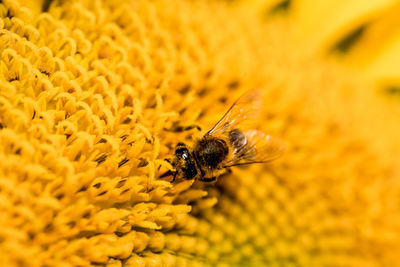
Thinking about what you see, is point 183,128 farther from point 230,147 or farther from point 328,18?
point 328,18

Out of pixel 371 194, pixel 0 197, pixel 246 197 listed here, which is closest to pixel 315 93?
pixel 371 194

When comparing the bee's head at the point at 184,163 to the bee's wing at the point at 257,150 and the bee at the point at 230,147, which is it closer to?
the bee at the point at 230,147

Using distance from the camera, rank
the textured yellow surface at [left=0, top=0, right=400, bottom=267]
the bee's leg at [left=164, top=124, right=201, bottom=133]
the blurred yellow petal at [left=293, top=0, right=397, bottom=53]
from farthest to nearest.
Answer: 1. the blurred yellow petal at [left=293, top=0, right=397, bottom=53]
2. the bee's leg at [left=164, top=124, right=201, bottom=133]
3. the textured yellow surface at [left=0, top=0, right=400, bottom=267]

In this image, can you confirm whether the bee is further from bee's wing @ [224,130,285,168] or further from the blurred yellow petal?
the blurred yellow petal

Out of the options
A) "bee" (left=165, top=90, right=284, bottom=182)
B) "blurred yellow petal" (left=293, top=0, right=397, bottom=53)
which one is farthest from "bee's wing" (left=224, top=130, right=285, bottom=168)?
"blurred yellow petal" (left=293, top=0, right=397, bottom=53)

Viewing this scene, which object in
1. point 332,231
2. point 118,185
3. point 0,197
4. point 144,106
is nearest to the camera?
point 0,197

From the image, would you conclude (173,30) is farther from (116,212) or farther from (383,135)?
(383,135)

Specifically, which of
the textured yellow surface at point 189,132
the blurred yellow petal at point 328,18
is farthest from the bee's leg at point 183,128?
the blurred yellow petal at point 328,18

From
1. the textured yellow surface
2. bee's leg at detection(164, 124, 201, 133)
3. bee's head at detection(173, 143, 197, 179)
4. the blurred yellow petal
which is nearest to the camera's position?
the textured yellow surface
